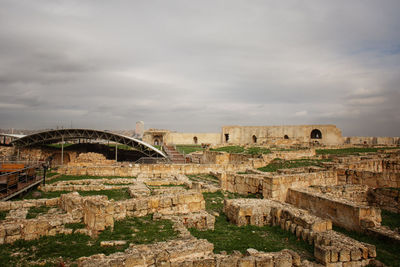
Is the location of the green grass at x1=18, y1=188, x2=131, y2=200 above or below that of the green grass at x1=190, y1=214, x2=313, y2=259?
above

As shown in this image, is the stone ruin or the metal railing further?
the metal railing

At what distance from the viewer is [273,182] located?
1152 cm

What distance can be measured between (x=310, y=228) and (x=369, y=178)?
8449mm

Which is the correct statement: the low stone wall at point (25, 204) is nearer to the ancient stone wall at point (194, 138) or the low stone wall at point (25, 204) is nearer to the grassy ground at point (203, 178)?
the grassy ground at point (203, 178)

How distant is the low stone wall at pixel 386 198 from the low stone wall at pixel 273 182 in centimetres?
237

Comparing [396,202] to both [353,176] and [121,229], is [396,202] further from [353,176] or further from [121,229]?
[121,229]

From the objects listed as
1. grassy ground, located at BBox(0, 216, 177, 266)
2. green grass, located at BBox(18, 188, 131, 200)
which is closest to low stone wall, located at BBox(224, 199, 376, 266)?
grassy ground, located at BBox(0, 216, 177, 266)

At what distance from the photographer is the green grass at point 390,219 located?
9016mm

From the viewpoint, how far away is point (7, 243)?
6090 mm

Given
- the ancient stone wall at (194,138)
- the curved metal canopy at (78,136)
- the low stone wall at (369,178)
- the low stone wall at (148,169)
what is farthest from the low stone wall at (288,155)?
the ancient stone wall at (194,138)

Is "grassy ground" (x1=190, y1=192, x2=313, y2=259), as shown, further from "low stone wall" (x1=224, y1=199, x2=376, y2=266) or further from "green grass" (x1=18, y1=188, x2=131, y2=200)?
"green grass" (x1=18, y1=188, x2=131, y2=200)

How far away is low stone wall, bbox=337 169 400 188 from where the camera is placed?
12.8 meters

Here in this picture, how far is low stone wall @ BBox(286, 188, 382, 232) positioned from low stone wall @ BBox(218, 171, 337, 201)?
96cm

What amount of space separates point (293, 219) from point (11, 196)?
10877mm
